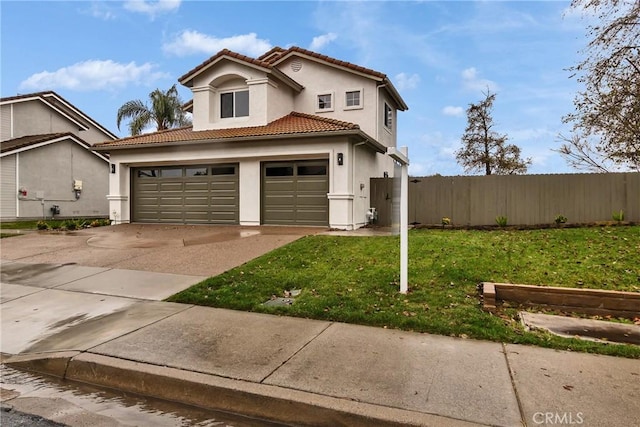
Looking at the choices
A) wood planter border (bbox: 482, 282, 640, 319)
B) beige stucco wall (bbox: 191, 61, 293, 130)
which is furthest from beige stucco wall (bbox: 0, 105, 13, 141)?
wood planter border (bbox: 482, 282, 640, 319)

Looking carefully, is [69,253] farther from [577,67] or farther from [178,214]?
[577,67]

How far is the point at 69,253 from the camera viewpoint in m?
10.2

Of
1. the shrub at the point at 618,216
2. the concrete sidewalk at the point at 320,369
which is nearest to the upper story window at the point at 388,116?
the shrub at the point at 618,216

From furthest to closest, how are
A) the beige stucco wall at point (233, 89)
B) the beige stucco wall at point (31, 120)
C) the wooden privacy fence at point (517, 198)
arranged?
the beige stucco wall at point (31, 120) → the beige stucco wall at point (233, 89) → the wooden privacy fence at point (517, 198)

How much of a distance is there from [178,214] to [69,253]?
19.9 ft

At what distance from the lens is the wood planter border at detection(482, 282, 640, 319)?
5.45 metres

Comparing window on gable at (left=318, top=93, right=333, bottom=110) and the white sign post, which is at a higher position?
window on gable at (left=318, top=93, right=333, bottom=110)

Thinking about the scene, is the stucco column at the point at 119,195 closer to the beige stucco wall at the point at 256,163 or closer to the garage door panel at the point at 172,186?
the beige stucco wall at the point at 256,163

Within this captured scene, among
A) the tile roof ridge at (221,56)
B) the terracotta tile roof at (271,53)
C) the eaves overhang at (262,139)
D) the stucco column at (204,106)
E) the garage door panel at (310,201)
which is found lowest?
the garage door panel at (310,201)

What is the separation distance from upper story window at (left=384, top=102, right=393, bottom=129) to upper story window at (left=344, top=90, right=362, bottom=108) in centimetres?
198

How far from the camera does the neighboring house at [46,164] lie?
20234 millimetres

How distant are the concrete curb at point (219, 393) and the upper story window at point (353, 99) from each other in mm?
15198

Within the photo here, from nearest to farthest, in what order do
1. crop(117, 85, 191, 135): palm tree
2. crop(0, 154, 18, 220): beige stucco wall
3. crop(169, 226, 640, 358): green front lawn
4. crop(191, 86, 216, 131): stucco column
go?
crop(169, 226, 640, 358): green front lawn < crop(191, 86, 216, 131): stucco column < crop(0, 154, 18, 220): beige stucco wall < crop(117, 85, 191, 135): palm tree

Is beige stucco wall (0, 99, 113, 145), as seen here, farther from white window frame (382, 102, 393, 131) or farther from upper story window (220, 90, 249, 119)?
white window frame (382, 102, 393, 131)
